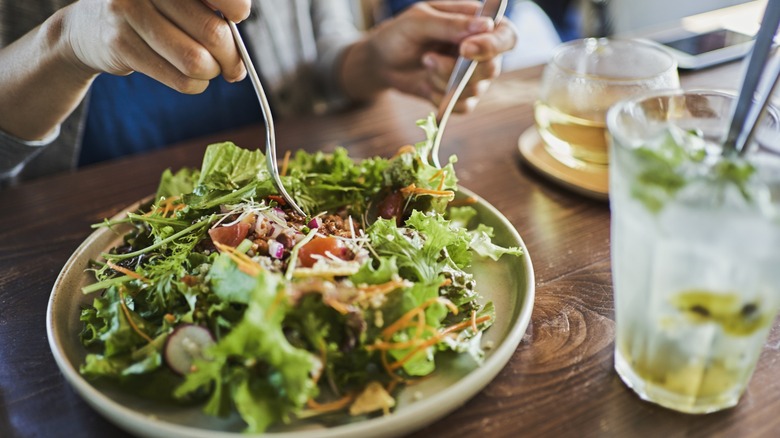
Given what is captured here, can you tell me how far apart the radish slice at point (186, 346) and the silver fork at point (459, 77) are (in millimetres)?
789

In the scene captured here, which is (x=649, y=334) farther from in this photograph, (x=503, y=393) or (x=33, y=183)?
(x=33, y=183)

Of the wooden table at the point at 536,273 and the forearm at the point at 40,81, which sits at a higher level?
the forearm at the point at 40,81

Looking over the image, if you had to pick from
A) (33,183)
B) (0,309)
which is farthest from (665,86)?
(33,183)

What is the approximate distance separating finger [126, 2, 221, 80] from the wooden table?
54cm

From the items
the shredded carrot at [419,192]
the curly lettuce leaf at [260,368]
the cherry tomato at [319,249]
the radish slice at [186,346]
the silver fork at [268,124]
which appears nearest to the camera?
the curly lettuce leaf at [260,368]

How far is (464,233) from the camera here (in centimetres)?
119

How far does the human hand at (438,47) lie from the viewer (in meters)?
1.79

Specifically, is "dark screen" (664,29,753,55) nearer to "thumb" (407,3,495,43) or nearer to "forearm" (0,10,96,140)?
"thumb" (407,3,495,43)

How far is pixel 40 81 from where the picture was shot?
1543 mm

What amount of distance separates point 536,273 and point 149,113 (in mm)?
1741

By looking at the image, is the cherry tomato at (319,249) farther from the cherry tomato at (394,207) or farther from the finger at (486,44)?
the finger at (486,44)

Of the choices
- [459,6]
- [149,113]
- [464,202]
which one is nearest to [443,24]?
[459,6]

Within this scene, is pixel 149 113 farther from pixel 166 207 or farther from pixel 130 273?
pixel 130 273

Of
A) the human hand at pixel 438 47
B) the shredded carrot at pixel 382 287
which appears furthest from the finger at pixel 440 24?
the shredded carrot at pixel 382 287
